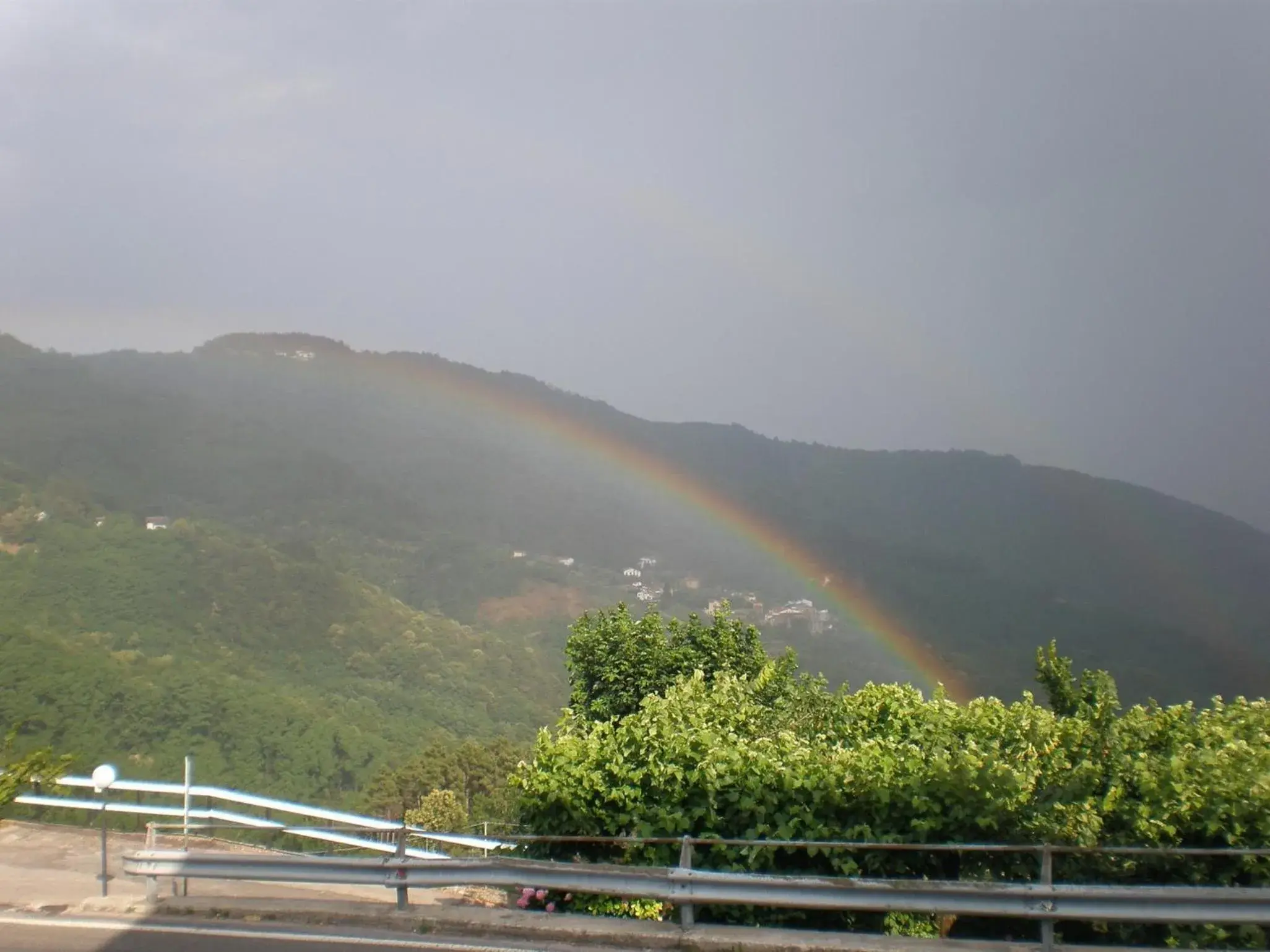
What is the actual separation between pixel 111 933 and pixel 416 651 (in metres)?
115

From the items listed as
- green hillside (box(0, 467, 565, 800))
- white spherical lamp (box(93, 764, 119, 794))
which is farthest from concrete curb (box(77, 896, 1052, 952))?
→ green hillside (box(0, 467, 565, 800))

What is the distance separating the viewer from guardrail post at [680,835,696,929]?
6.85 meters

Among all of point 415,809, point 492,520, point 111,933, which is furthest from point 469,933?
point 492,520

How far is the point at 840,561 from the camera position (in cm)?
12688

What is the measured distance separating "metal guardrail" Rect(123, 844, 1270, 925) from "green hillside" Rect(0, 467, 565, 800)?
77503mm

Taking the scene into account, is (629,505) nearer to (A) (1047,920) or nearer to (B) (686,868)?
(B) (686,868)

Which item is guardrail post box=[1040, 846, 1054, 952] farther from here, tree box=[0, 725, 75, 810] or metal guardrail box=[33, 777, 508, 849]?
tree box=[0, 725, 75, 810]

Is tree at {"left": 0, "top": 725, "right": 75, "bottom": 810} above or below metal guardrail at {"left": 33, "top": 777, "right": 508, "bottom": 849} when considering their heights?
above

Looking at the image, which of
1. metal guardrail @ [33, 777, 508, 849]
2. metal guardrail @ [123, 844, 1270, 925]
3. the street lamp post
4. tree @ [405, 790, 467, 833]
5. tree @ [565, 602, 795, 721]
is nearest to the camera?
metal guardrail @ [123, 844, 1270, 925]

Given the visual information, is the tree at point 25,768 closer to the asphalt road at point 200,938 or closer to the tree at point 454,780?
the asphalt road at point 200,938

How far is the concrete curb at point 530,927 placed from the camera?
22.0 feet

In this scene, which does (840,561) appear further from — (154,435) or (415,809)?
(154,435)

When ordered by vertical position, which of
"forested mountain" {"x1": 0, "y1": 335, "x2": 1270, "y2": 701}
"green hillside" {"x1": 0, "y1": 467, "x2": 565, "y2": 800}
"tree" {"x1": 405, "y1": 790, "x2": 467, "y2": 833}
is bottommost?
"tree" {"x1": 405, "y1": 790, "x2": 467, "y2": 833}

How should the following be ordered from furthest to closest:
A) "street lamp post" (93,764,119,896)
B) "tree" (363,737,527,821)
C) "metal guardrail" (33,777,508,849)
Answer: "tree" (363,737,527,821) → "metal guardrail" (33,777,508,849) → "street lamp post" (93,764,119,896)
